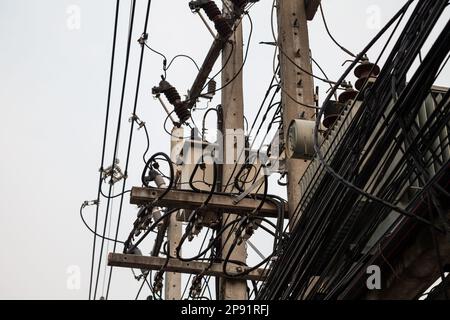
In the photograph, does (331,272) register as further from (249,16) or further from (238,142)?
(249,16)

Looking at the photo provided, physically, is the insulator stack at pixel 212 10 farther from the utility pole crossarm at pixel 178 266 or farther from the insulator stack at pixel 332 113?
the utility pole crossarm at pixel 178 266

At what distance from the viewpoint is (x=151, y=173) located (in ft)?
27.7

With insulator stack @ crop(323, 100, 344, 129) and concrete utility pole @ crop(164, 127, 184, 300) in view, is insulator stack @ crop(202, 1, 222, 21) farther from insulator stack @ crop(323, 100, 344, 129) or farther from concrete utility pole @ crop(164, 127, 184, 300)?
insulator stack @ crop(323, 100, 344, 129)

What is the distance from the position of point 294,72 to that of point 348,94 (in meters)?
0.79

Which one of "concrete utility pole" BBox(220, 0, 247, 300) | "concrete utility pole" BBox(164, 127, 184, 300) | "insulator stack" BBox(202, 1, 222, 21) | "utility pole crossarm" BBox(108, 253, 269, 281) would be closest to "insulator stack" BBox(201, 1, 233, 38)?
"insulator stack" BBox(202, 1, 222, 21)

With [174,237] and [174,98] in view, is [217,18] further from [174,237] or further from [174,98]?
[174,237]

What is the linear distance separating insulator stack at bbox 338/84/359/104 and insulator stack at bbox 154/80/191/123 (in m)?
2.72

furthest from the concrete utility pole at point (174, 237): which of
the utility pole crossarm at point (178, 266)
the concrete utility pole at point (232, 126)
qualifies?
the utility pole crossarm at point (178, 266)

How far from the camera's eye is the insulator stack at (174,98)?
9.11 meters

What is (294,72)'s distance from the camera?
24.3 ft

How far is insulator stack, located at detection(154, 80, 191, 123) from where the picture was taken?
9109 millimetres
